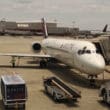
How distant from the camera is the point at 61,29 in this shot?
17075cm

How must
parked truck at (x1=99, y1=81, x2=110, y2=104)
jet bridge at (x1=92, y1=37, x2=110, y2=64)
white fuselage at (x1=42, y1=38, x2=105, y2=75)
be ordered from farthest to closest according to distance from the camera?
jet bridge at (x1=92, y1=37, x2=110, y2=64) → white fuselage at (x1=42, y1=38, x2=105, y2=75) → parked truck at (x1=99, y1=81, x2=110, y2=104)

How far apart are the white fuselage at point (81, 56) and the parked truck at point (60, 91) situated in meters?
3.09

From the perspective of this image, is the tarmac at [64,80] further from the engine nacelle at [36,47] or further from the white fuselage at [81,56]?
the engine nacelle at [36,47]

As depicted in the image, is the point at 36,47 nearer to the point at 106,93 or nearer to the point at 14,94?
the point at 106,93

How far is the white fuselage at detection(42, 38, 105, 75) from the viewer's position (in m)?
25.9

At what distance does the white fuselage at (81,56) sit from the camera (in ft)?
85.0

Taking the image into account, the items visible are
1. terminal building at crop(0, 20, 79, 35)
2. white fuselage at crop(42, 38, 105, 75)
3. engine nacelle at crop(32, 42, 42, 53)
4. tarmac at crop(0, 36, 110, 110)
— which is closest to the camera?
tarmac at crop(0, 36, 110, 110)

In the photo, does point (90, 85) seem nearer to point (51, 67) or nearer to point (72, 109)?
point (72, 109)

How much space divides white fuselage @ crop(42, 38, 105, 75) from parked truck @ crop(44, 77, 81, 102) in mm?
3086

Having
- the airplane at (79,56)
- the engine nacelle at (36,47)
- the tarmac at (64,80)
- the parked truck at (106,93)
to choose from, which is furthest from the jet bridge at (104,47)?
the engine nacelle at (36,47)

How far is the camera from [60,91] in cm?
2183

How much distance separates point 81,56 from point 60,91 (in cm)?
649

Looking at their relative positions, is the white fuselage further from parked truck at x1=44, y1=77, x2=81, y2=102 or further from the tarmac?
parked truck at x1=44, y1=77, x2=81, y2=102

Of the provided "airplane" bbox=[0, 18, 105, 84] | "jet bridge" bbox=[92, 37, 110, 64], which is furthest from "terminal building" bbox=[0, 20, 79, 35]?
"jet bridge" bbox=[92, 37, 110, 64]
